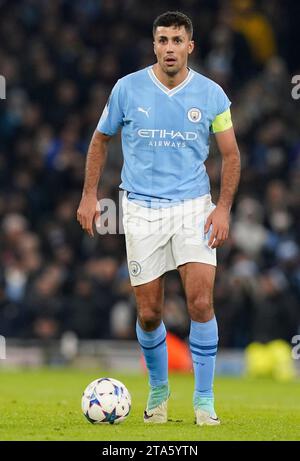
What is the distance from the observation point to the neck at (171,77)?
888 cm

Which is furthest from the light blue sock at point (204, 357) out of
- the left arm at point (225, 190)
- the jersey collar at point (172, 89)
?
the jersey collar at point (172, 89)

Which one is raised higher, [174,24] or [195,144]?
[174,24]

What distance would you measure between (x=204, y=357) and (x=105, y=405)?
2.41 ft

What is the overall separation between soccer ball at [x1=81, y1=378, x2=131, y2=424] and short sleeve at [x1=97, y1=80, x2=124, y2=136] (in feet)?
5.80

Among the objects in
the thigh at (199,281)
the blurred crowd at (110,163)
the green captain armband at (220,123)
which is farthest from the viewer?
the blurred crowd at (110,163)

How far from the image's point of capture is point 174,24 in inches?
343

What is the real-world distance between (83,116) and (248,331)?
5197 mm

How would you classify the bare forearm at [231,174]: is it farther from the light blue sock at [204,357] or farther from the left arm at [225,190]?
the light blue sock at [204,357]

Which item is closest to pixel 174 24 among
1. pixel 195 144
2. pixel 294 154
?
pixel 195 144

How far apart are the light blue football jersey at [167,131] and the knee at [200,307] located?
0.70 m

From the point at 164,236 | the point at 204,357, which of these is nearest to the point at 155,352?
the point at 204,357

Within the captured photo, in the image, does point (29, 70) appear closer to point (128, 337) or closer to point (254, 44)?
point (254, 44)

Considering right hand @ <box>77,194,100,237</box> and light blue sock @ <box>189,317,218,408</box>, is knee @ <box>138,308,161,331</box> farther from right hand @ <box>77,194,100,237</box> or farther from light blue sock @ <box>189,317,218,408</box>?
right hand @ <box>77,194,100,237</box>
